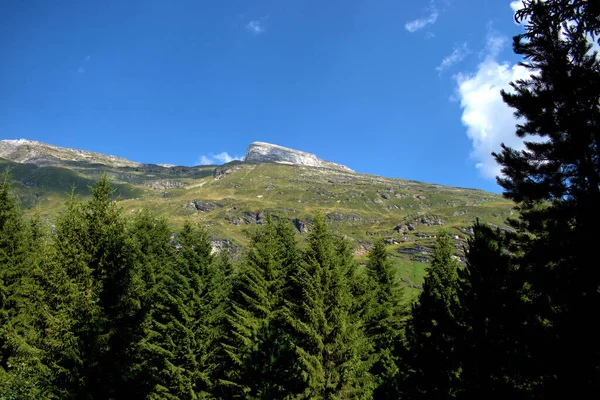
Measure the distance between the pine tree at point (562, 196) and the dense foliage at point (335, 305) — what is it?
0.17 feet

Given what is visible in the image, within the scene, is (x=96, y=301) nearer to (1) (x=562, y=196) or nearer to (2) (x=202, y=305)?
(2) (x=202, y=305)

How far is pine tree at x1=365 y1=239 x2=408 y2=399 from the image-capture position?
30.0 meters

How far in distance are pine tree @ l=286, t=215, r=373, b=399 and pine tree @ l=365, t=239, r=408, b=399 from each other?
17.3 feet

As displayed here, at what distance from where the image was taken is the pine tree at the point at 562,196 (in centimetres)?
1252

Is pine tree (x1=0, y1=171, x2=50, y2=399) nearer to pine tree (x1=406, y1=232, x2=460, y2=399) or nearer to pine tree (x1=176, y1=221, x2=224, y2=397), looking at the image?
pine tree (x1=176, y1=221, x2=224, y2=397)

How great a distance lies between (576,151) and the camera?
13.6 meters

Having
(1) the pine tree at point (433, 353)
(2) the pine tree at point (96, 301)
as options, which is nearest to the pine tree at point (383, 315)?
(1) the pine tree at point (433, 353)

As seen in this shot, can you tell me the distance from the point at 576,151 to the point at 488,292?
831 cm

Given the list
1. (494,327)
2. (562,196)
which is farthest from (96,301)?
(562,196)

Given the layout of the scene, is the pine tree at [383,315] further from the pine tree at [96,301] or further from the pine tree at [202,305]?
the pine tree at [96,301]

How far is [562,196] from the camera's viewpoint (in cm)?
1400

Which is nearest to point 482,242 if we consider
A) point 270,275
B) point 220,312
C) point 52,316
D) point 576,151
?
point 576,151

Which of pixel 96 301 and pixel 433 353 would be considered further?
pixel 433 353

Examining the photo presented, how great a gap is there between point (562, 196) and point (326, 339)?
53.6 ft
